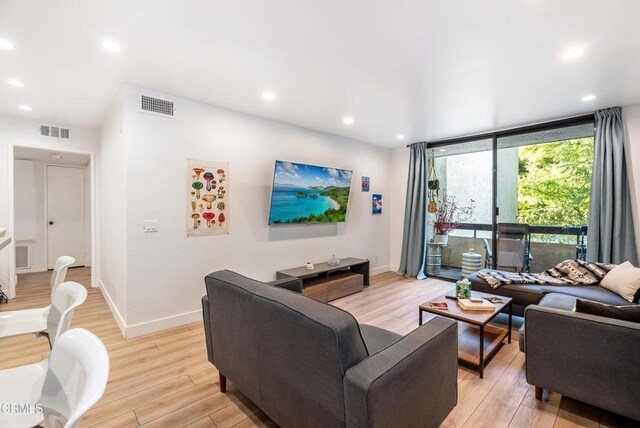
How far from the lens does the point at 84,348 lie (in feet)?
2.96

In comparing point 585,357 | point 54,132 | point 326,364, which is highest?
point 54,132

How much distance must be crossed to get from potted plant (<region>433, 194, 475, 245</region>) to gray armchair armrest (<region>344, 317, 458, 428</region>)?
4041mm

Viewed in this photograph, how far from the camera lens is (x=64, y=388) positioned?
0.96 m

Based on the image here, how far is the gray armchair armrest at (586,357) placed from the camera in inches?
64.3

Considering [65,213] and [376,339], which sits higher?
[65,213]

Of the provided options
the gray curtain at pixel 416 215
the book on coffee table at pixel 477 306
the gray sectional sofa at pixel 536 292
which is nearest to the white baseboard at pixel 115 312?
the book on coffee table at pixel 477 306

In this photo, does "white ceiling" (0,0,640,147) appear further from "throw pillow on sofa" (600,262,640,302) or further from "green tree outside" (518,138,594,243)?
"throw pillow on sofa" (600,262,640,302)

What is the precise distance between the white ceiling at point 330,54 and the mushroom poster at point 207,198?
784 mm

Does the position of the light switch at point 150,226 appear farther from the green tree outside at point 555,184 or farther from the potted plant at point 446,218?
the green tree outside at point 555,184

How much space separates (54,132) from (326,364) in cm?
510

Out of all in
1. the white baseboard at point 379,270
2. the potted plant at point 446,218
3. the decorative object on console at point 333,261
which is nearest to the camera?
the decorative object on console at point 333,261

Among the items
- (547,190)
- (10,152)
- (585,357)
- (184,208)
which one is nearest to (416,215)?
(547,190)

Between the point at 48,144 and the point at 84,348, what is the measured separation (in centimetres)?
464

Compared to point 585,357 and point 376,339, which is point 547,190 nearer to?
point 585,357
